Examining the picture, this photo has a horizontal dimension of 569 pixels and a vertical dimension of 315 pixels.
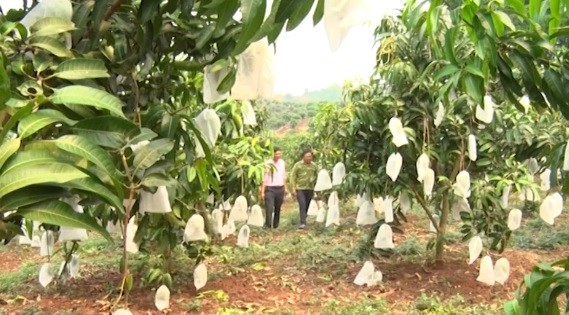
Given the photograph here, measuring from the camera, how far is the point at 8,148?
0.63 metres

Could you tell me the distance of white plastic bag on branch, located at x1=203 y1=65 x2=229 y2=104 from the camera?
100cm

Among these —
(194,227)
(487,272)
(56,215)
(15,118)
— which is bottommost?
(487,272)

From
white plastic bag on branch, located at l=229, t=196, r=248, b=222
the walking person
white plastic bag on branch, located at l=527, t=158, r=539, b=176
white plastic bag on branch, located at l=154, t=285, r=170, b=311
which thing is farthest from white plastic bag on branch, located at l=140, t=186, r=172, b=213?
the walking person

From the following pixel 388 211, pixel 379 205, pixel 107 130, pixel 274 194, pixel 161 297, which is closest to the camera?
pixel 107 130

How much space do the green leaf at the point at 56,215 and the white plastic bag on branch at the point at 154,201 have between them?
33 centimetres

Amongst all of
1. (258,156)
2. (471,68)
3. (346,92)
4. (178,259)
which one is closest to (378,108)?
(346,92)

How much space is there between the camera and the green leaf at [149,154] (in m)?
0.86

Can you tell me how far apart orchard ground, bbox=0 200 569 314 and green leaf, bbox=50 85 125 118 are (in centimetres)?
198

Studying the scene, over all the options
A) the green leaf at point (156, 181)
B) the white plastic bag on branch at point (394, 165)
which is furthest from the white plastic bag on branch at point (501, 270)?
the green leaf at point (156, 181)

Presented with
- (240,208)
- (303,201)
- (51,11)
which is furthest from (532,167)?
(51,11)

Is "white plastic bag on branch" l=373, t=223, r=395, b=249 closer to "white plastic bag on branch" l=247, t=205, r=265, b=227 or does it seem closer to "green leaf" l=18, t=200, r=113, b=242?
"white plastic bag on branch" l=247, t=205, r=265, b=227

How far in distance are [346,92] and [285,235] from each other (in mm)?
2526

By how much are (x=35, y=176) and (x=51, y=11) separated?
311mm

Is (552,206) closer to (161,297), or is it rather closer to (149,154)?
(161,297)
